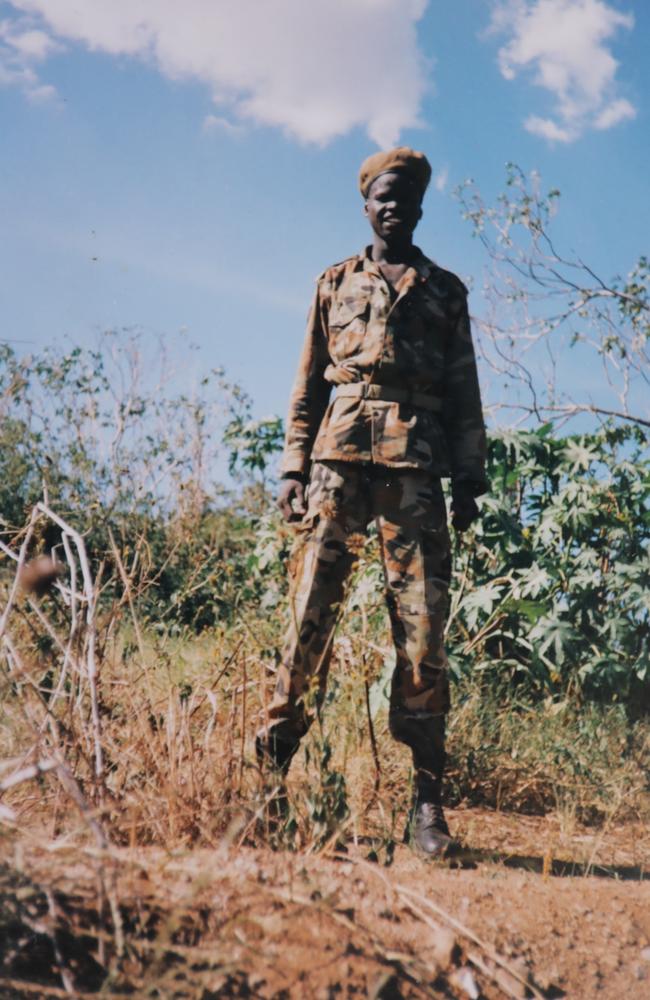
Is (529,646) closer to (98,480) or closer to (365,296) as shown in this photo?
(365,296)

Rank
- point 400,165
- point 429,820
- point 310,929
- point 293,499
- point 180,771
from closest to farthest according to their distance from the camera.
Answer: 1. point 310,929
2. point 180,771
3. point 429,820
4. point 400,165
5. point 293,499

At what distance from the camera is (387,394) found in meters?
2.84

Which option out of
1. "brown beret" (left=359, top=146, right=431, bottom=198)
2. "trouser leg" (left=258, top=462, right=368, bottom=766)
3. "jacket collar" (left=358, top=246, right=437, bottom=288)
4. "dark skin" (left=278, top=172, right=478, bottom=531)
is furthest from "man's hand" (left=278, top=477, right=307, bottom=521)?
"brown beret" (left=359, top=146, right=431, bottom=198)

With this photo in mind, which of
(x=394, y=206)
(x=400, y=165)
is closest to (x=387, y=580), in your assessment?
(x=394, y=206)

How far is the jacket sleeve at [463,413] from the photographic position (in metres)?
2.94

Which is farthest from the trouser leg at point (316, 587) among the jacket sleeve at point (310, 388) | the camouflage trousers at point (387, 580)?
the jacket sleeve at point (310, 388)

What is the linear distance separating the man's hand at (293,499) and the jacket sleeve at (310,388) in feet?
0.17

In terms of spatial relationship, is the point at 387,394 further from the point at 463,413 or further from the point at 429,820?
the point at 429,820

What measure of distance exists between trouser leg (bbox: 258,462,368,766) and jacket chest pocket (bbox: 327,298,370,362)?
1.29 ft

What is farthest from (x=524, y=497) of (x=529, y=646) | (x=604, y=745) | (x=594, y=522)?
(x=604, y=745)

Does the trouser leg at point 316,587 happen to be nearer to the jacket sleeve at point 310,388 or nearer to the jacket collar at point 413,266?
the jacket sleeve at point 310,388

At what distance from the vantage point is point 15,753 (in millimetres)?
2652

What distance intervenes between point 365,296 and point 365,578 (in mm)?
1999

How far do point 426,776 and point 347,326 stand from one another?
146 centimetres
